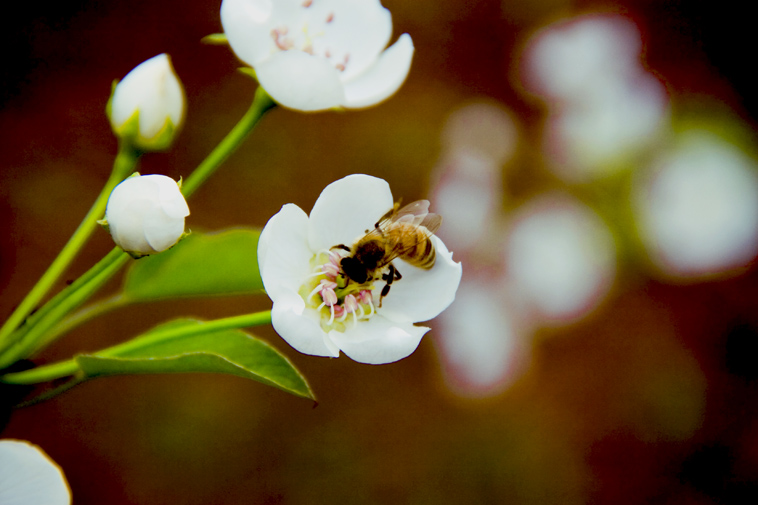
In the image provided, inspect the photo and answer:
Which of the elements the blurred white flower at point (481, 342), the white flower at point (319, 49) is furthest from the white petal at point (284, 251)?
the blurred white flower at point (481, 342)

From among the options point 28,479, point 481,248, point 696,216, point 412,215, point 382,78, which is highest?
point 382,78

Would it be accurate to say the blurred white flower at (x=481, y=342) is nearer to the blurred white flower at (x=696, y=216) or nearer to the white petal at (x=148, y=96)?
the blurred white flower at (x=696, y=216)

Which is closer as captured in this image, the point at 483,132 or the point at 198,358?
the point at 198,358

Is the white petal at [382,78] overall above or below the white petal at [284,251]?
above

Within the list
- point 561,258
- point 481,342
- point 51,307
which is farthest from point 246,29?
point 561,258

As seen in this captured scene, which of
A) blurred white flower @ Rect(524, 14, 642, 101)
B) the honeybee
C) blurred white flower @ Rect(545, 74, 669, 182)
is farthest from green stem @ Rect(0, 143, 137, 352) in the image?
blurred white flower @ Rect(524, 14, 642, 101)

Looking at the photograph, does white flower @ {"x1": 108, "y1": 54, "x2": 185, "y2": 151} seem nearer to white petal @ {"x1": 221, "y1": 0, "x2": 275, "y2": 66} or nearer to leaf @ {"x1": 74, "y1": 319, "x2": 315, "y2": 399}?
white petal @ {"x1": 221, "y1": 0, "x2": 275, "y2": 66}

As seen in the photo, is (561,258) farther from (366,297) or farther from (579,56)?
(366,297)
